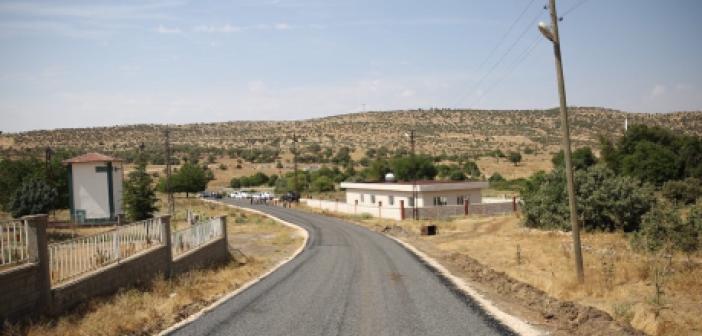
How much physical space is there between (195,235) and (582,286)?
13.6 meters

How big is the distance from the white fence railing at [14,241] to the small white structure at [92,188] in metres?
38.6

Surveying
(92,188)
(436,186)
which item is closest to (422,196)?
(436,186)

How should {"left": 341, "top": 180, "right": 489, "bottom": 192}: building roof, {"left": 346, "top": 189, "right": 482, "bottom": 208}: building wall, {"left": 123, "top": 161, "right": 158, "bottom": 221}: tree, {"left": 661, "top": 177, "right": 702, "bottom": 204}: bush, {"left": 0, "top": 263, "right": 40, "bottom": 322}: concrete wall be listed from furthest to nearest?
{"left": 346, "top": 189, "right": 482, "bottom": 208}: building wall → {"left": 341, "top": 180, "right": 489, "bottom": 192}: building roof → {"left": 661, "top": 177, "right": 702, "bottom": 204}: bush → {"left": 123, "top": 161, "right": 158, "bottom": 221}: tree → {"left": 0, "top": 263, "right": 40, "bottom": 322}: concrete wall

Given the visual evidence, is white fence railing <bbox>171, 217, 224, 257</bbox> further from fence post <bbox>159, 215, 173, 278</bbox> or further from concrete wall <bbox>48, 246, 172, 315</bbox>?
concrete wall <bbox>48, 246, 172, 315</bbox>

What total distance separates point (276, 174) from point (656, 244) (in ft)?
346

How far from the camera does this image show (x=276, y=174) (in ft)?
418

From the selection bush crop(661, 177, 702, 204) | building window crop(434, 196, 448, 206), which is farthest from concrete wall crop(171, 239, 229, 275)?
bush crop(661, 177, 702, 204)

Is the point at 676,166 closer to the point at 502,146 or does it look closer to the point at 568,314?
the point at 568,314

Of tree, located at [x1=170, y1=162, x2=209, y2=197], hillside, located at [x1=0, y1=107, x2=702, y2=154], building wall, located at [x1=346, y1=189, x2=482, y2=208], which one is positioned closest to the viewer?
building wall, located at [x1=346, y1=189, x2=482, y2=208]

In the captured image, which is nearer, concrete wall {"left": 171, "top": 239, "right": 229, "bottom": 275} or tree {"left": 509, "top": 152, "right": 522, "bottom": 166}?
concrete wall {"left": 171, "top": 239, "right": 229, "bottom": 275}

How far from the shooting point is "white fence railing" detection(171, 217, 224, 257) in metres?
21.1

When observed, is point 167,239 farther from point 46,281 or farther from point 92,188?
point 92,188

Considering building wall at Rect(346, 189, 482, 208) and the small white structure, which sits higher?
the small white structure

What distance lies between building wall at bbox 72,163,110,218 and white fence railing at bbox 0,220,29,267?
3898 centimetres
